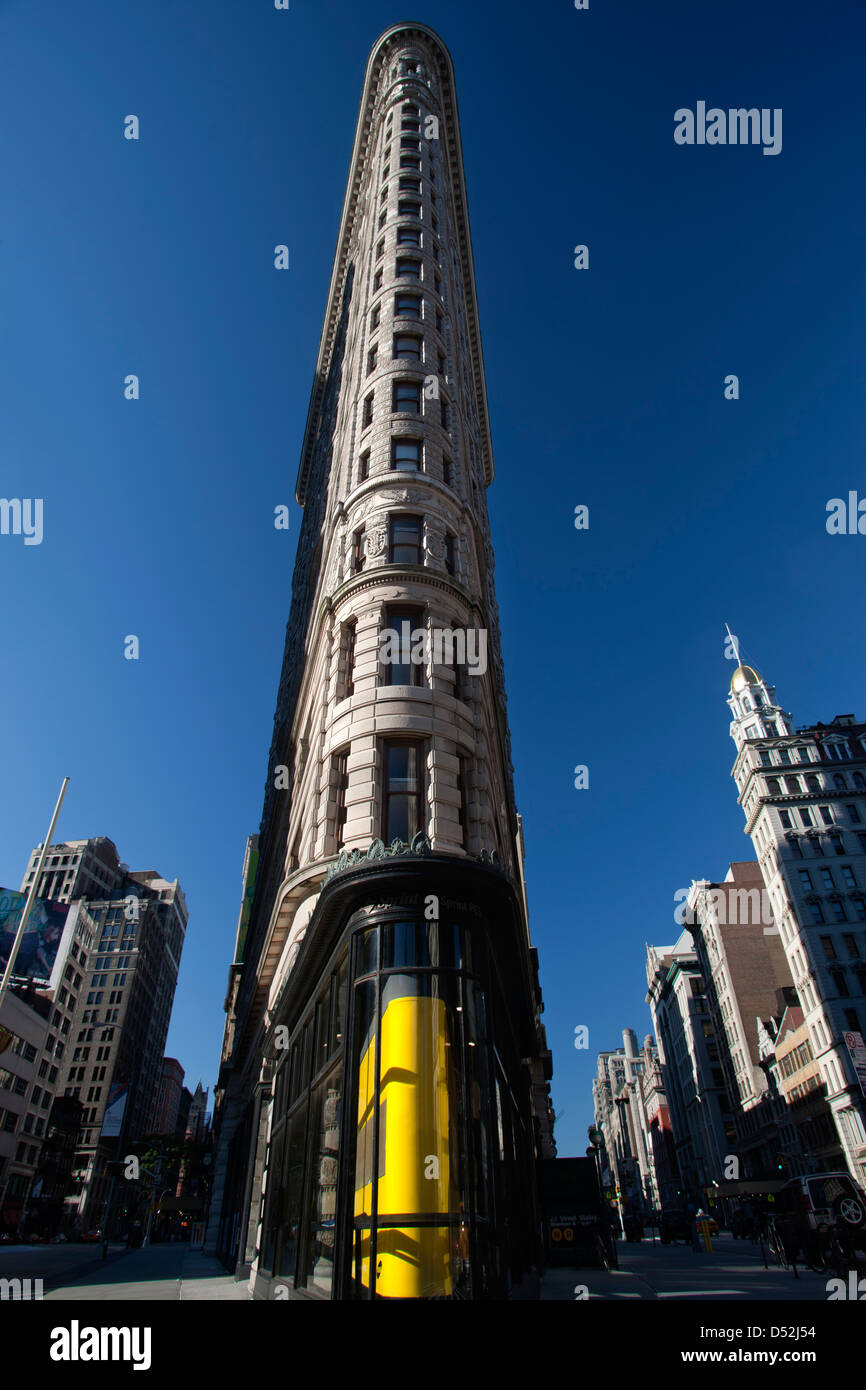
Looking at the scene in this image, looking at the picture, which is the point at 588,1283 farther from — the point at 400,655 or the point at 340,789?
the point at 400,655

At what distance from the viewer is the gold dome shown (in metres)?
102

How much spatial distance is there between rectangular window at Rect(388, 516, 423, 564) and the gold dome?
301 ft

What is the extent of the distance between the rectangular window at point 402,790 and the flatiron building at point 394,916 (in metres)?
0.05

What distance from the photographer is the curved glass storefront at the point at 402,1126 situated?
9047mm

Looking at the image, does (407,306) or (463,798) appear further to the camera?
(407,306)

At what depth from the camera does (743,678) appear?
103438 millimetres

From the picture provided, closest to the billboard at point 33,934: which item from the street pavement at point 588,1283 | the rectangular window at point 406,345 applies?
the street pavement at point 588,1283

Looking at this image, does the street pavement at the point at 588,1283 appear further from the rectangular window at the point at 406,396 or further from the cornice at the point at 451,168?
the cornice at the point at 451,168

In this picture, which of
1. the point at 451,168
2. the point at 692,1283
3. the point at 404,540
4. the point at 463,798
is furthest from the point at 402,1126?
the point at 451,168

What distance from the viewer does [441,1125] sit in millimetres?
9633

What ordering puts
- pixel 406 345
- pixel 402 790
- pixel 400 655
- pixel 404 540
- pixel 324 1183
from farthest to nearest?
pixel 406 345
pixel 404 540
pixel 400 655
pixel 402 790
pixel 324 1183

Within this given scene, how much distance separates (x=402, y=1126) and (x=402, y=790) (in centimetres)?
760

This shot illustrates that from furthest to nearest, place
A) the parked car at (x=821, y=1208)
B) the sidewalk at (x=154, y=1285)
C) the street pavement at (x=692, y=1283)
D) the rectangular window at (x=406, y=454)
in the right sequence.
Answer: the rectangular window at (x=406, y=454)
the parked car at (x=821, y=1208)
the sidewalk at (x=154, y=1285)
the street pavement at (x=692, y=1283)
